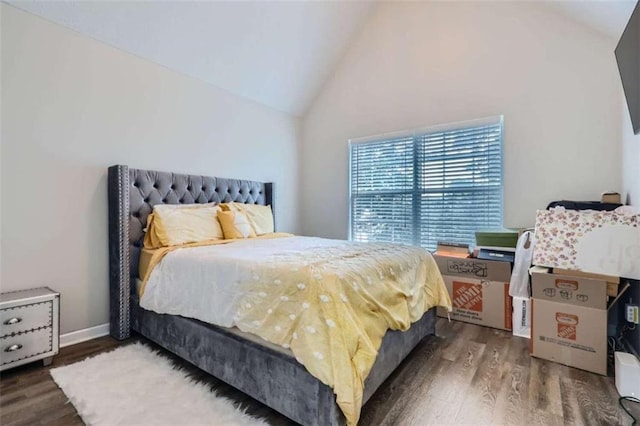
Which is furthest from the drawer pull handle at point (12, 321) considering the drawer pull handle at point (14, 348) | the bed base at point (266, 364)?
the bed base at point (266, 364)

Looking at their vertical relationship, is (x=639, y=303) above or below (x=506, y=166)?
below

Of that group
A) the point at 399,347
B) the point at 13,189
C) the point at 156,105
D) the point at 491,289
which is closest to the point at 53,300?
the point at 13,189

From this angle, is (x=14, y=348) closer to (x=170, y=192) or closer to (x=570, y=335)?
(x=170, y=192)

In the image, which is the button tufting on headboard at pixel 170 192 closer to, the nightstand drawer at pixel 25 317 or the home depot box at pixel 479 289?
the nightstand drawer at pixel 25 317

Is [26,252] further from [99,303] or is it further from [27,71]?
[27,71]

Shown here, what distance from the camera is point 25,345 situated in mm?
1927

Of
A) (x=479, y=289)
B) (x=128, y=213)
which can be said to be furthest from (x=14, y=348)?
(x=479, y=289)

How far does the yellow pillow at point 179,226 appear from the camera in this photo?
8.21ft

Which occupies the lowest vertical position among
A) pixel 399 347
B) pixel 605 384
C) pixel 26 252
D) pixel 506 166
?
pixel 605 384

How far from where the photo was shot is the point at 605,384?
1.81 m

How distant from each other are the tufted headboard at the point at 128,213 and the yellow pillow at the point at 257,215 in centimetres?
42

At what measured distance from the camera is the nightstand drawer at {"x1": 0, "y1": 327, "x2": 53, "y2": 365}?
1.86 m

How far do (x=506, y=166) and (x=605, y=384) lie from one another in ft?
6.51

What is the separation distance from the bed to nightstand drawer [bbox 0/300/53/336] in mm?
484
